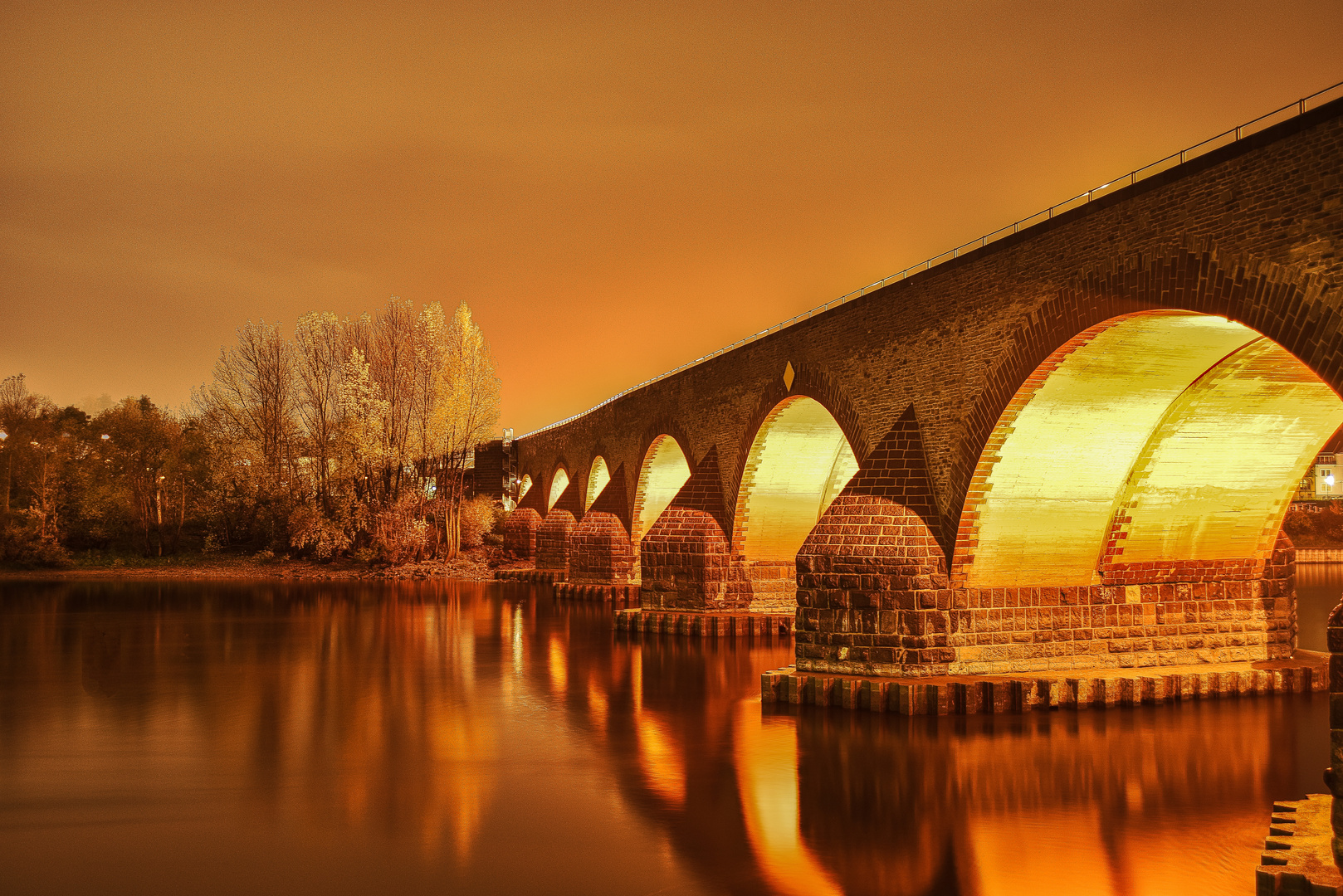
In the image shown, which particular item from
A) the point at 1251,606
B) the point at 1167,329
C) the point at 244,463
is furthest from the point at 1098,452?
the point at 244,463

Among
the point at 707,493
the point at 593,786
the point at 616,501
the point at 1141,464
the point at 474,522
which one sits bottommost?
the point at 593,786

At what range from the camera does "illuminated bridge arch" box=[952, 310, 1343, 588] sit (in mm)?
10586

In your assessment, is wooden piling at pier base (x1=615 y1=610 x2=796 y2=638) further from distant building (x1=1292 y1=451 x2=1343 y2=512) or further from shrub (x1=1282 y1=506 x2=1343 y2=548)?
distant building (x1=1292 y1=451 x2=1343 y2=512)

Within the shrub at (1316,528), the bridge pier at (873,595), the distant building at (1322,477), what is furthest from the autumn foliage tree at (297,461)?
the distant building at (1322,477)

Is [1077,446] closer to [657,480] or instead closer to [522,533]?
[657,480]

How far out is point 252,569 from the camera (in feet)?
109

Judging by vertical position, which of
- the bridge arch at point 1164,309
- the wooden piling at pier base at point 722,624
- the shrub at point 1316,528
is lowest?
the wooden piling at pier base at point 722,624

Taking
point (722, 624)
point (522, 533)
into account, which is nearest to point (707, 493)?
point (722, 624)

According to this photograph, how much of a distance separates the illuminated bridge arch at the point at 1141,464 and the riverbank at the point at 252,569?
22929mm

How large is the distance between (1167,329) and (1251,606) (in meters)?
5.01

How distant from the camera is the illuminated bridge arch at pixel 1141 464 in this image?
10.6m

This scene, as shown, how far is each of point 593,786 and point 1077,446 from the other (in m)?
6.60

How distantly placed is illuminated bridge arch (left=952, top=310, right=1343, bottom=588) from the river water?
73.3 inches

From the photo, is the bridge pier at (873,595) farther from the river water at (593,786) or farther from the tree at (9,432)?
the tree at (9,432)
